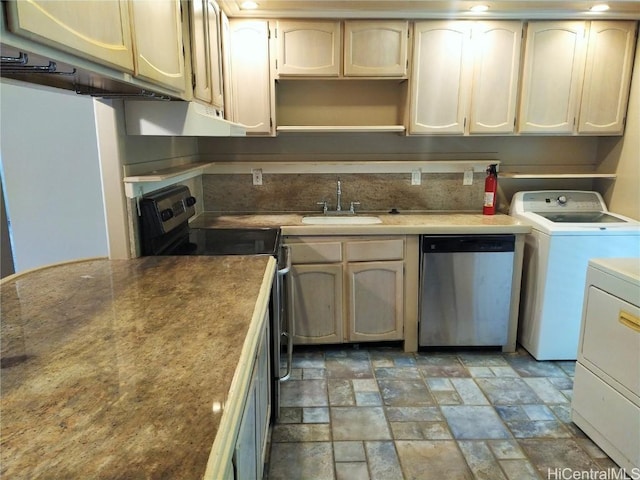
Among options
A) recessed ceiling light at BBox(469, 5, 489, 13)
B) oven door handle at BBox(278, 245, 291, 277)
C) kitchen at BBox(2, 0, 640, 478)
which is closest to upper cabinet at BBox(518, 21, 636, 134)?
kitchen at BBox(2, 0, 640, 478)

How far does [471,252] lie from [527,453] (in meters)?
1.21

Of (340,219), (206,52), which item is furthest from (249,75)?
(340,219)

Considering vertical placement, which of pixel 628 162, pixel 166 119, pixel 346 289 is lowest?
pixel 346 289

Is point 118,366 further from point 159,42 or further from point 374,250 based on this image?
point 374,250

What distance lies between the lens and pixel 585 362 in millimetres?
2072

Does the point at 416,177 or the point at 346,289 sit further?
the point at 416,177

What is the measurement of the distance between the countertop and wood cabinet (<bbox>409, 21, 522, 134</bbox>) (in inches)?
24.0

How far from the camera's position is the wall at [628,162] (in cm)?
291

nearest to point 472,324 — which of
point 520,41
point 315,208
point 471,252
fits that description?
point 471,252

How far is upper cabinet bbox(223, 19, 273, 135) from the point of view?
280 cm

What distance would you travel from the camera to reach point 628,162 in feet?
9.84

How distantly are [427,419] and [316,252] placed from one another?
1182 millimetres

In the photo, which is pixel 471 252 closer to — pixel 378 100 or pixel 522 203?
pixel 522 203

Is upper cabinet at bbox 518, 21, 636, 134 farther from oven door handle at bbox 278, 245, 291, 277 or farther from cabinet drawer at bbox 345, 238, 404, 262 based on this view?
oven door handle at bbox 278, 245, 291, 277
